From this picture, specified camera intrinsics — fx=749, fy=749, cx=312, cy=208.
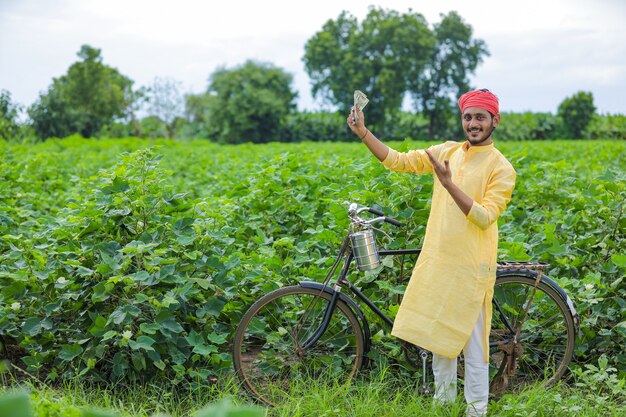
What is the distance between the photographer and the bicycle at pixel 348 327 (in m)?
4.10

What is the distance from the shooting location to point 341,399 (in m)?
4.04

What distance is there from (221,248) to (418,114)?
2353 inches

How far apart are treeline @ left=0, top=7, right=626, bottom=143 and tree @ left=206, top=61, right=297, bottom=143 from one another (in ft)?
0.26

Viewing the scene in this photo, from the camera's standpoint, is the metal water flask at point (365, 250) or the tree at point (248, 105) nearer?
the metal water flask at point (365, 250)

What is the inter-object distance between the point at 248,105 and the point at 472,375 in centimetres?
5520

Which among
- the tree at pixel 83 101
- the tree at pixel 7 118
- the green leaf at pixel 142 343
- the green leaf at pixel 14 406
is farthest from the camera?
the tree at pixel 83 101

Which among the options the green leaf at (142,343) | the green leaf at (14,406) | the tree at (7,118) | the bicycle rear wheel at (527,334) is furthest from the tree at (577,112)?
the green leaf at (14,406)

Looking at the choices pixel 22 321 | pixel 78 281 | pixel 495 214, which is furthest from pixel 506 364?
pixel 22 321

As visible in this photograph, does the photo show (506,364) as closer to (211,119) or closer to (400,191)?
(400,191)

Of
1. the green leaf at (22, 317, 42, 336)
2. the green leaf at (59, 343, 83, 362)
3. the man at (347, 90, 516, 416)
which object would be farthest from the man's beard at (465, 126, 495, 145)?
the green leaf at (22, 317, 42, 336)

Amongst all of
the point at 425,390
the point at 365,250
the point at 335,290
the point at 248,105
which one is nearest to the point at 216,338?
the point at 335,290

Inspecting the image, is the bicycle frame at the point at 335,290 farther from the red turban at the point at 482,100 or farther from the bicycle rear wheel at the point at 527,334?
the red turban at the point at 482,100

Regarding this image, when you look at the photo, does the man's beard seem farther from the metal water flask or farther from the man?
the metal water flask

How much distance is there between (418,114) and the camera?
208 ft
